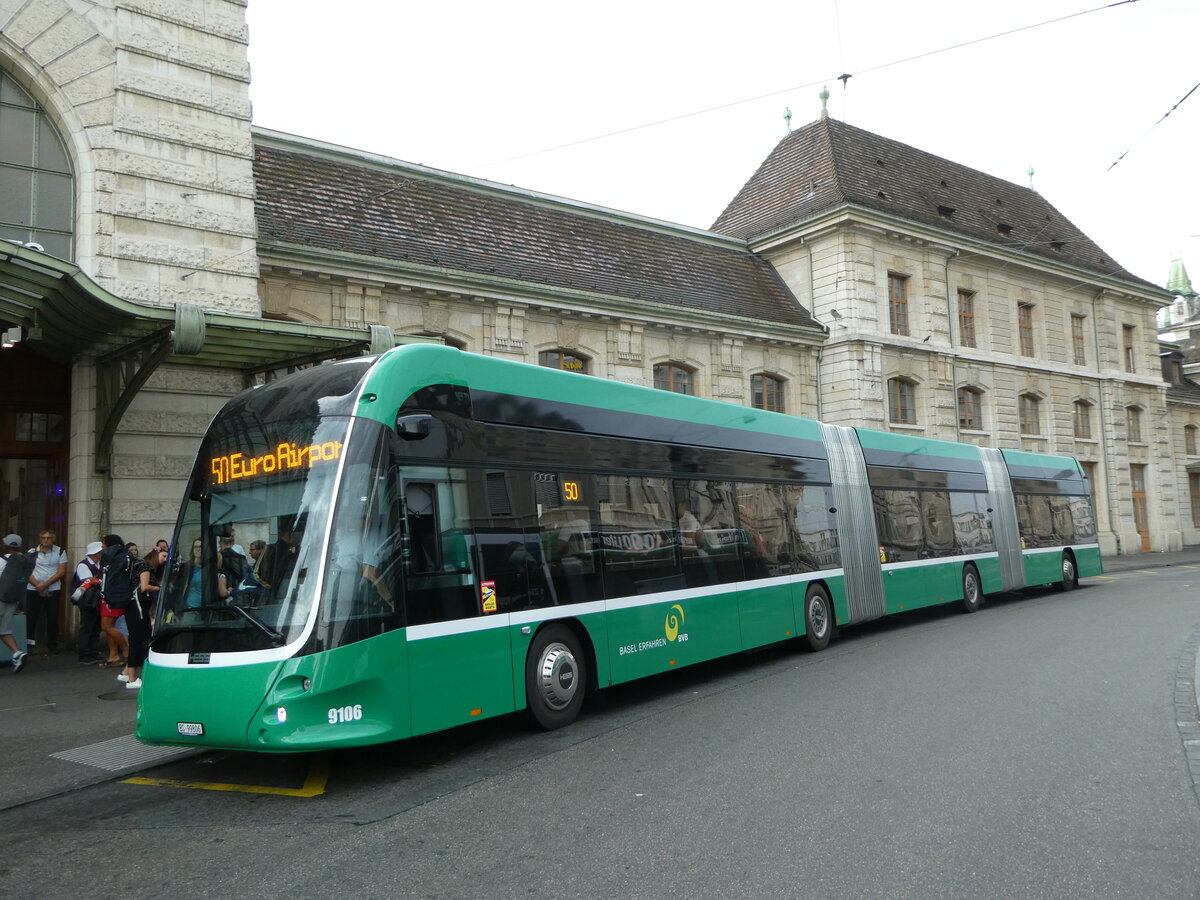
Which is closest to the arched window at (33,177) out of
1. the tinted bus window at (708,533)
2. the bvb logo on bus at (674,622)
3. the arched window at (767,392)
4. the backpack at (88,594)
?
the backpack at (88,594)

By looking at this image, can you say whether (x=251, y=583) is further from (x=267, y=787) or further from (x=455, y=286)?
(x=455, y=286)

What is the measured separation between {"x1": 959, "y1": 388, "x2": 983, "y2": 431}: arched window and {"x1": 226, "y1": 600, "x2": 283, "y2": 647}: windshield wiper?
28.8 m

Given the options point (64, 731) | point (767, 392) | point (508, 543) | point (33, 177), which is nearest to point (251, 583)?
point (508, 543)

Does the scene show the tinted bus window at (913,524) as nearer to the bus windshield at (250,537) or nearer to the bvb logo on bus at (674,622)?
the bvb logo on bus at (674,622)

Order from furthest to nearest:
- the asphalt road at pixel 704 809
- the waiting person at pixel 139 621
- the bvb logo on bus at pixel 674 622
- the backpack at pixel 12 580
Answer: the backpack at pixel 12 580 < the waiting person at pixel 139 621 < the bvb logo on bus at pixel 674 622 < the asphalt road at pixel 704 809

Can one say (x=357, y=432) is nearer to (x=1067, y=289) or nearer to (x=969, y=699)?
(x=969, y=699)

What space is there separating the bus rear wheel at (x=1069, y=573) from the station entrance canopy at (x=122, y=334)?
1661cm

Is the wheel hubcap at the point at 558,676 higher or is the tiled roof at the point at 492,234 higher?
the tiled roof at the point at 492,234

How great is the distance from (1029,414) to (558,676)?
30.9 m

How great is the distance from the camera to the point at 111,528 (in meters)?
12.8

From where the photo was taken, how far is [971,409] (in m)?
32.2

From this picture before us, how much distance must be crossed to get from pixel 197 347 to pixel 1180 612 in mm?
15465

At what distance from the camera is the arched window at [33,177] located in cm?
1265

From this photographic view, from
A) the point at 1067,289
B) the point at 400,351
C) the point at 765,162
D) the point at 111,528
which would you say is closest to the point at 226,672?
the point at 400,351
